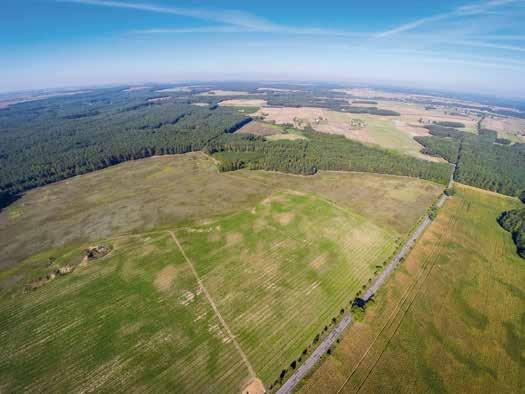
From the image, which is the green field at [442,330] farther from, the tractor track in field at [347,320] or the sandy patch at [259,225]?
the sandy patch at [259,225]

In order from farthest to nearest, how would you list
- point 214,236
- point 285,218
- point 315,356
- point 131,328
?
point 285,218 → point 214,236 → point 131,328 → point 315,356

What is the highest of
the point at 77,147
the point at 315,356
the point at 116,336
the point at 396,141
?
the point at 396,141

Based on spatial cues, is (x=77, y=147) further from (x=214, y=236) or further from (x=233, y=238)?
(x=233, y=238)

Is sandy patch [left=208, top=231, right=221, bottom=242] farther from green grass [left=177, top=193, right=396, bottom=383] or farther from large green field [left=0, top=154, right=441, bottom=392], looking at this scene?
large green field [left=0, top=154, right=441, bottom=392]

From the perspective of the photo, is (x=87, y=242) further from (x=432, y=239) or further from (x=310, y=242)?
(x=432, y=239)

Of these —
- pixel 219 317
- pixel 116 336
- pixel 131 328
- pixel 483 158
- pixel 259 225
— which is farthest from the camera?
pixel 483 158

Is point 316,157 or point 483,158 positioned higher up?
point 483,158

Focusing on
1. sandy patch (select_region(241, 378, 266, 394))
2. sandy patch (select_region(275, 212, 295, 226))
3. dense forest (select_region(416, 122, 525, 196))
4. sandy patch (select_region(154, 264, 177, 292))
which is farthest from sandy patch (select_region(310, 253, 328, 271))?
dense forest (select_region(416, 122, 525, 196))

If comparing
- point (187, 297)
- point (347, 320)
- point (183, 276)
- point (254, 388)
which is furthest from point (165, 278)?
point (347, 320)
